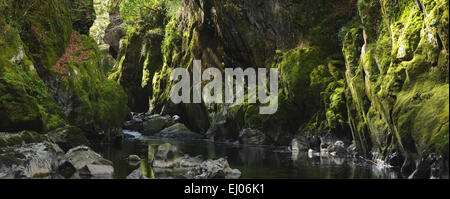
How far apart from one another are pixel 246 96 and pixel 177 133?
504 cm

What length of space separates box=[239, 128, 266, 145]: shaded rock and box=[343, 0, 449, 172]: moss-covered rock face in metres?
6.16

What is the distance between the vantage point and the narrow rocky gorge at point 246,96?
1012 centimetres

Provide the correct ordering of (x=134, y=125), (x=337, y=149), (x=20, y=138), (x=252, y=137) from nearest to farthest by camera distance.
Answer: (x=20, y=138) < (x=337, y=149) < (x=252, y=137) < (x=134, y=125)

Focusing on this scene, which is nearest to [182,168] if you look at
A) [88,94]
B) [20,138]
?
[20,138]

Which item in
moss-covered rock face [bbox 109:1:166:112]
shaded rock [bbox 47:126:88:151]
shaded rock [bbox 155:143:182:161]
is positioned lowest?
shaded rock [bbox 155:143:182:161]

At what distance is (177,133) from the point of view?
25.5 meters

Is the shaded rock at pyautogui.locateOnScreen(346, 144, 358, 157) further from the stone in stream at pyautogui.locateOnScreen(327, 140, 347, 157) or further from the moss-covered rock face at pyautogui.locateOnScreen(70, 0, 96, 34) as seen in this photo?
the moss-covered rock face at pyautogui.locateOnScreen(70, 0, 96, 34)

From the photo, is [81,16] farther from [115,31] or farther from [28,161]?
[115,31]

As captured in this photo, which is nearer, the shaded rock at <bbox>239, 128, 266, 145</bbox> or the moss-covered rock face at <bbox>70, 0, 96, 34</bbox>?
the shaded rock at <bbox>239, 128, 266, 145</bbox>

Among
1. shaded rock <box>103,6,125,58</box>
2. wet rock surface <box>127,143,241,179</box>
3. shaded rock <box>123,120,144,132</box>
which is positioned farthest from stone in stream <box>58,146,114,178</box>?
shaded rock <box>103,6,125,58</box>

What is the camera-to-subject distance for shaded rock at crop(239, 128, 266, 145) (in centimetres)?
2108

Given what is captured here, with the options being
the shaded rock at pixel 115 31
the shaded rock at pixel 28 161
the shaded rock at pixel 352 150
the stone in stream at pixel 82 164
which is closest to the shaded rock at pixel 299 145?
the shaded rock at pixel 352 150

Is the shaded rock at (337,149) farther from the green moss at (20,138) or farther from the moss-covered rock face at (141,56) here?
the moss-covered rock face at (141,56)
